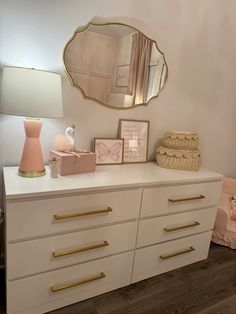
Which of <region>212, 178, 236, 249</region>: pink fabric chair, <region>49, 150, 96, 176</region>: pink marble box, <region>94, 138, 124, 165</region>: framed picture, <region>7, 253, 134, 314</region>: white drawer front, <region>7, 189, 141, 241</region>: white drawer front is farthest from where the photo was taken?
<region>212, 178, 236, 249</region>: pink fabric chair

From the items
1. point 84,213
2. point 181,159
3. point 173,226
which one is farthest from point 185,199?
point 84,213

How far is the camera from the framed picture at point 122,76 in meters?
1.72

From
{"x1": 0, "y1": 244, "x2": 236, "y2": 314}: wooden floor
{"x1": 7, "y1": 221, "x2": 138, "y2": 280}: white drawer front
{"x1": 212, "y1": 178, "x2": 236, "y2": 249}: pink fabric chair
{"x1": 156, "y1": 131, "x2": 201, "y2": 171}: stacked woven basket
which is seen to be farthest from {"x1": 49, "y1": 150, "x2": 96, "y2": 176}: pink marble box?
{"x1": 212, "y1": 178, "x2": 236, "y2": 249}: pink fabric chair

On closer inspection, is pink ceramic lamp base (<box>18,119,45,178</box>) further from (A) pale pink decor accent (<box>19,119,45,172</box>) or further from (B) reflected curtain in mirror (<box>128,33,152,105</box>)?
(B) reflected curtain in mirror (<box>128,33,152,105</box>)

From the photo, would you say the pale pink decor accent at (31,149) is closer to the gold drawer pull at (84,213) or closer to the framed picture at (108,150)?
the gold drawer pull at (84,213)

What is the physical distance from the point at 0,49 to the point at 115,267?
1.41m

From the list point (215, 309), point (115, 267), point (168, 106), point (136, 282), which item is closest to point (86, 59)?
point (168, 106)

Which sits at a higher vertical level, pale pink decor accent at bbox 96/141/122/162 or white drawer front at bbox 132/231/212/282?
pale pink decor accent at bbox 96/141/122/162

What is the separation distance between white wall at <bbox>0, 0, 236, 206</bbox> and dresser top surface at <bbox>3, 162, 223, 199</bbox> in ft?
0.90

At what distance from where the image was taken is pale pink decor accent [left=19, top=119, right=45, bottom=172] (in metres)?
1.29

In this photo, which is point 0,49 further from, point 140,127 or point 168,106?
point 168,106

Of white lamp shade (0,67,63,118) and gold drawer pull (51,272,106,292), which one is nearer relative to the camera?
white lamp shade (0,67,63,118)

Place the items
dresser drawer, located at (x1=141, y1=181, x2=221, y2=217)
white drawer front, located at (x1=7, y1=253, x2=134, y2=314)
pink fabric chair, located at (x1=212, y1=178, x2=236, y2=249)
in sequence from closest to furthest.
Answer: white drawer front, located at (x1=7, y1=253, x2=134, y2=314) → dresser drawer, located at (x1=141, y1=181, x2=221, y2=217) → pink fabric chair, located at (x1=212, y1=178, x2=236, y2=249)

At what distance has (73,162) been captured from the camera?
4.62 ft
